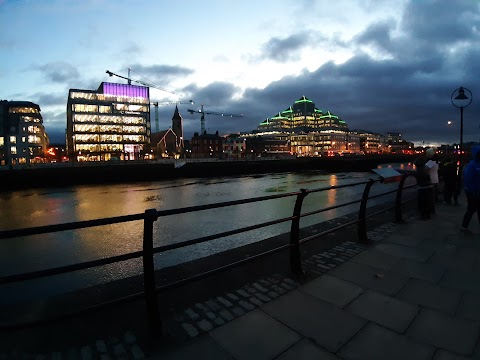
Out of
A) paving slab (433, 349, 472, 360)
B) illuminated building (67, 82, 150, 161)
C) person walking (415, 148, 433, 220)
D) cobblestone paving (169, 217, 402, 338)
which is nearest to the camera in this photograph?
paving slab (433, 349, 472, 360)

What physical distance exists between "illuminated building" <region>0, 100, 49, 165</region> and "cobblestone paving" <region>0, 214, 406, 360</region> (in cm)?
9948

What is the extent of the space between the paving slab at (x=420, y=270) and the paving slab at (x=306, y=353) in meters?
2.45

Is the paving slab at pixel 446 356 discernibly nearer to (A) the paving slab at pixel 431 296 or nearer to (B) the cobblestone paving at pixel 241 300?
(A) the paving slab at pixel 431 296

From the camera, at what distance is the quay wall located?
48500 millimetres

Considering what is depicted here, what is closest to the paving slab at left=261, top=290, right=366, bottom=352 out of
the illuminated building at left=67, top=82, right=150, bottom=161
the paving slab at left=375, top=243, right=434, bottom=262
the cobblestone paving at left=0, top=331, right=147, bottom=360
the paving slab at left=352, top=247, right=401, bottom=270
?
the cobblestone paving at left=0, top=331, right=147, bottom=360

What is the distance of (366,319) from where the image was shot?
3.19 m

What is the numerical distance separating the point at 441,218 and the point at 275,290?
23.1ft

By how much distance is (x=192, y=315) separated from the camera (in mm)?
3234

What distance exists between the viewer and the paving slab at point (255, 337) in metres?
2.66

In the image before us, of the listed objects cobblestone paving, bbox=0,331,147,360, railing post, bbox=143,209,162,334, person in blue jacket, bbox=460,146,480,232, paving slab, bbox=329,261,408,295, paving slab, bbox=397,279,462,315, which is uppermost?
person in blue jacket, bbox=460,146,480,232

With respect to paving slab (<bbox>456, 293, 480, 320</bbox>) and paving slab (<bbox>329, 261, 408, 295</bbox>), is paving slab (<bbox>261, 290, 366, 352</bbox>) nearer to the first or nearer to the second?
paving slab (<bbox>329, 261, 408, 295</bbox>)

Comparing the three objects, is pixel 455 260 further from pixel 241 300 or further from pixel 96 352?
pixel 96 352

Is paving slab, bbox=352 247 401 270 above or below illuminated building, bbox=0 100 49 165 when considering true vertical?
below

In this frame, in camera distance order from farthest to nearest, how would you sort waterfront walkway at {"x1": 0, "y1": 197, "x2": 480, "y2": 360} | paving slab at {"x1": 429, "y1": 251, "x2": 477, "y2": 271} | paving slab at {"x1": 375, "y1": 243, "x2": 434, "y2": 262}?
paving slab at {"x1": 375, "y1": 243, "x2": 434, "y2": 262} → paving slab at {"x1": 429, "y1": 251, "x2": 477, "y2": 271} → waterfront walkway at {"x1": 0, "y1": 197, "x2": 480, "y2": 360}
